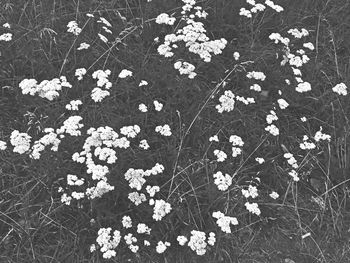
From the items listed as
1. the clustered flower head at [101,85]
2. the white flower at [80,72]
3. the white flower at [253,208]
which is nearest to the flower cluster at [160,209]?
the white flower at [253,208]

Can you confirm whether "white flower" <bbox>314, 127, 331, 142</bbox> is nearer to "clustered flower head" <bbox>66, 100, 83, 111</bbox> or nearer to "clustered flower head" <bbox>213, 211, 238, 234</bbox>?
"clustered flower head" <bbox>213, 211, 238, 234</bbox>

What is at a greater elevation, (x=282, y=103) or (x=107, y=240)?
(x=282, y=103)

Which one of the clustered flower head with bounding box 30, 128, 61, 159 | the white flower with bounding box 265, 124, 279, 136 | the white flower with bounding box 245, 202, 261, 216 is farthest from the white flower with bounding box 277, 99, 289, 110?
the clustered flower head with bounding box 30, 128, 61, 159

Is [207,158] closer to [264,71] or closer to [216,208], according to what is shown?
[216,208]

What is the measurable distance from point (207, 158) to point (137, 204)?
→ 709mm

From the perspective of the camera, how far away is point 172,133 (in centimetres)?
376

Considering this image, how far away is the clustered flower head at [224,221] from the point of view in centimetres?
317

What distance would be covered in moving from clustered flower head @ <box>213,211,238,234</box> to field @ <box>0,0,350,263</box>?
12 millimetres

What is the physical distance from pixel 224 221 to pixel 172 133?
0.86 meters

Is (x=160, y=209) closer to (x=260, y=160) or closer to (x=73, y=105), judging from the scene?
(x=260, y=160)

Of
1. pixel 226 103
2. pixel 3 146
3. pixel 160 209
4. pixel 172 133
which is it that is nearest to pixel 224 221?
pixel 160 209

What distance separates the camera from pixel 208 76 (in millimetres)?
4184

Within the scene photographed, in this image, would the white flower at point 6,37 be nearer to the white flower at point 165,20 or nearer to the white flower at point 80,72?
the white flower at point 80,72

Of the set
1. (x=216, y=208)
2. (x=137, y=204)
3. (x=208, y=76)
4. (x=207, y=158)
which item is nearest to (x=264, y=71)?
(x=208, y=76)
